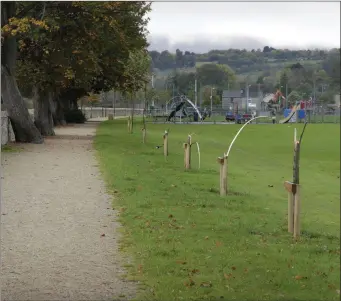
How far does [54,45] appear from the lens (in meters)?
25.2

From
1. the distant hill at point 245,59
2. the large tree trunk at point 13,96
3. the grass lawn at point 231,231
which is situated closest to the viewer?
the distant hill at point 245,59

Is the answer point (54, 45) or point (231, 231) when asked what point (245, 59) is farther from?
point (54, 45)

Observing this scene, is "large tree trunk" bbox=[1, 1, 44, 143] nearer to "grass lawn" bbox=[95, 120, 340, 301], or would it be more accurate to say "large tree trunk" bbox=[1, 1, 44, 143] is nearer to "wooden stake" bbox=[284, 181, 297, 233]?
"grass lawn" bbox=[95, 120, 340, 301]

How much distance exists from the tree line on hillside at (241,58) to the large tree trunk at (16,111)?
1845cm

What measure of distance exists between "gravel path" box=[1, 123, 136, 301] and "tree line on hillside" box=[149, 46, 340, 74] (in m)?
1.86

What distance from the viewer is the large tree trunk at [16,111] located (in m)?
23.3

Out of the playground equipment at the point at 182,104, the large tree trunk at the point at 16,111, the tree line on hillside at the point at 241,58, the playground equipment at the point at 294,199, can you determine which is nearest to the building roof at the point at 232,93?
the playground equipment at the point at 294,199

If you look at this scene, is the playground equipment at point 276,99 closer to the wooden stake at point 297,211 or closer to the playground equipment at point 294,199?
the playground equipment at point 294,199

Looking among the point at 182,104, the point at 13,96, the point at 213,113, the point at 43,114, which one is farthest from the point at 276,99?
the point at 43,114

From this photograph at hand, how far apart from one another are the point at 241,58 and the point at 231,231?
331 centimetres

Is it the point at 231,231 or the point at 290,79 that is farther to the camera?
the point at 231,231

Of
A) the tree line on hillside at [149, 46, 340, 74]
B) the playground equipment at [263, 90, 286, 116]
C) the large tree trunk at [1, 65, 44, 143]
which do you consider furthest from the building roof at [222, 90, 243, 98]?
the large tree trunk at [1, 65, 44, 143]

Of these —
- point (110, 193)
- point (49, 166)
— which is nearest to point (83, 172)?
point (49, 166)

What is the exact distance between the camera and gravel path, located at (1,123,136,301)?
211 inches
